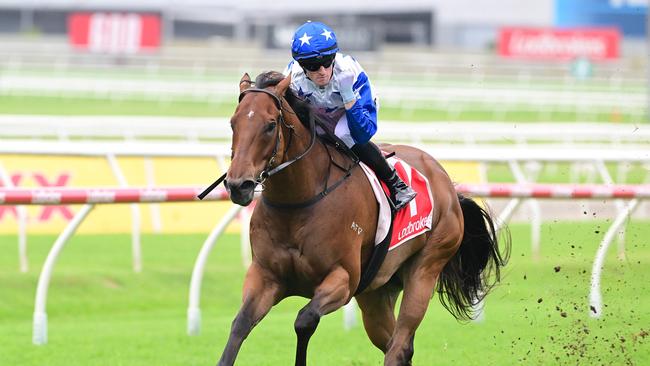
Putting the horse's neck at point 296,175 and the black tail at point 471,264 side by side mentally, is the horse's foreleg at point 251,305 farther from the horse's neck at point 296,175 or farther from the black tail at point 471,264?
the black tail at point 471,264

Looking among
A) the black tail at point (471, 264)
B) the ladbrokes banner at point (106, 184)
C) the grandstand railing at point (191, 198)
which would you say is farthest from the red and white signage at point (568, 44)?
the black tail at point (471, 264)

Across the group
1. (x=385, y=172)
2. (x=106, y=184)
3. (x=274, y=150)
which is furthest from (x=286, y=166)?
(x=106, y=184)

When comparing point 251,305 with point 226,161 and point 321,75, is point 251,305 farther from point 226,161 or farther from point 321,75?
point 226,161

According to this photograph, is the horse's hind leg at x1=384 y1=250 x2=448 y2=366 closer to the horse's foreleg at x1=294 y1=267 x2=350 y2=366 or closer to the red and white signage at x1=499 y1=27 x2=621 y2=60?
the horse's foreleg at x1=294 y1=267 x2=350 y2=366

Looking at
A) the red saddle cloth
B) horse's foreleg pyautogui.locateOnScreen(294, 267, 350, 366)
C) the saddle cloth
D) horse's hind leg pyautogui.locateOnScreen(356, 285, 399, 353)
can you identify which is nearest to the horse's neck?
horse's foreleg pyautogui.locateOnScreen(294, 267, 350, 366)

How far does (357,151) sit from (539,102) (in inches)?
792

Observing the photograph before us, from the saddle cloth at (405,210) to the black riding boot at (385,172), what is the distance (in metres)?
0.03

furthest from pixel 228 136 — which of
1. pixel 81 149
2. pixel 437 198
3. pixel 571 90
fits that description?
pixel 571 90

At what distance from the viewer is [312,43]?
4.59 metres

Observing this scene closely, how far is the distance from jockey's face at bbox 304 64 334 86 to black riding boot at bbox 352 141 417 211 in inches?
15.6

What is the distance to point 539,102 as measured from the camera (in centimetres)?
2462

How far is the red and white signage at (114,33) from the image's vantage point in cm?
3303

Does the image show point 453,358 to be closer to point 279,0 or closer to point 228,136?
point 228,136

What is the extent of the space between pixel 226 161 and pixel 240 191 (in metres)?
6.59
